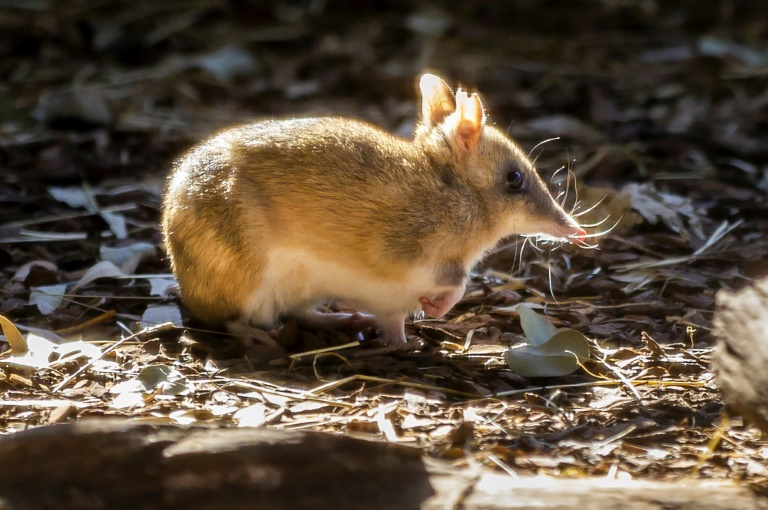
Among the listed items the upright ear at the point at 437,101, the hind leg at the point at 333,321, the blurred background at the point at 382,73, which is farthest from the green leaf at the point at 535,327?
the blurred background at the point at 382,73

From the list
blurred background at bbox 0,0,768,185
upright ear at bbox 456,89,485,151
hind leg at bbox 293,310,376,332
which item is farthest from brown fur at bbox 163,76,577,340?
blurred background at bbox 0,0,768,185

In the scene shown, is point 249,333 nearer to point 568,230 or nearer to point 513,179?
point 513,179

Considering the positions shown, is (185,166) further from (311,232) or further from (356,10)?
(356,10)

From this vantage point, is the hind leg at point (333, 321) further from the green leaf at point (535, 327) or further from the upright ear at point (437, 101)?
the upright ear at point (437, 101)

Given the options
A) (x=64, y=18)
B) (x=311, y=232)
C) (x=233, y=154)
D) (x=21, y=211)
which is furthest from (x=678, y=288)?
(x=64, y=18)

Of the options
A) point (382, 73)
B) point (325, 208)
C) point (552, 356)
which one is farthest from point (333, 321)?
point (382, 73)

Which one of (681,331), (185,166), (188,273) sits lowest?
(681,331)

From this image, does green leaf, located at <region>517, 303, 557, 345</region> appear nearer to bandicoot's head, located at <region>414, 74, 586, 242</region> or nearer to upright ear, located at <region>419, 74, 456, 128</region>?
bandicoot's head, located at <region>414, 74, 586, 242</region>
